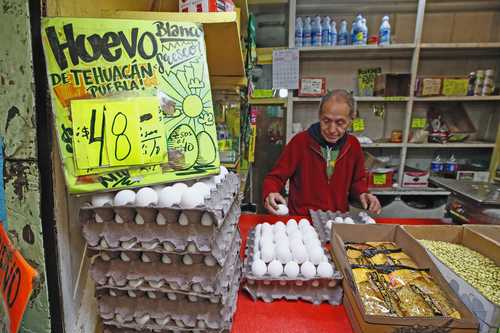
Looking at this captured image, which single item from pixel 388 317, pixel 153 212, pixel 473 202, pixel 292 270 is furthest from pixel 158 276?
pixel 473 202

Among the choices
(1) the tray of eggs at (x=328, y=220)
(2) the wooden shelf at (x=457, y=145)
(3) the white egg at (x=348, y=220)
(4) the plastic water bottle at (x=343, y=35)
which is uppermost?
(4) the plastic water bottle at (x=343, y=35)

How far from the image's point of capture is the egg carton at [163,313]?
64 cm

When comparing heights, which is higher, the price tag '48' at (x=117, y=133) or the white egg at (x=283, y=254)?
the price tag '48' at (x=117, y=133)

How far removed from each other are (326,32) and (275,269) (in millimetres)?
2744

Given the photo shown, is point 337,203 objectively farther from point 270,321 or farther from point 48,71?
point 48,71

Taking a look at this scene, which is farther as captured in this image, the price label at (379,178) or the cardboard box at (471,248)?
the price label at (379,178)

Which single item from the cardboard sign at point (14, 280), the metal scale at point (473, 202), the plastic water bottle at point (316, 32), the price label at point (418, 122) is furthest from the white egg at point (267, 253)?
the price label at point (418, 122)

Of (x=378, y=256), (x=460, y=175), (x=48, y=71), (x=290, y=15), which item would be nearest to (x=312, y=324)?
(x=378, y=256)

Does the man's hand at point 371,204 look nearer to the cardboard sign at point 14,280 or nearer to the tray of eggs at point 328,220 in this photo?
the tray of eggs at point 328,220

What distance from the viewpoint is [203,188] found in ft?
2.06

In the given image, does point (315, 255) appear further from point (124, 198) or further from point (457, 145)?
point (457, 145)

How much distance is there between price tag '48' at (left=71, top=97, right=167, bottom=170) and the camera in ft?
1.88

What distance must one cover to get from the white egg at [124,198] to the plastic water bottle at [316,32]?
2789 mm

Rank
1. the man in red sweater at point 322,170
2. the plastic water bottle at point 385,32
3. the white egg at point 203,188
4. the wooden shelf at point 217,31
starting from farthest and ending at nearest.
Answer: the plastic water bottle at point 385,32, the man in red sweater at point 322,170, the wooden shelf at point 217,31, the white egg at point 203,188
